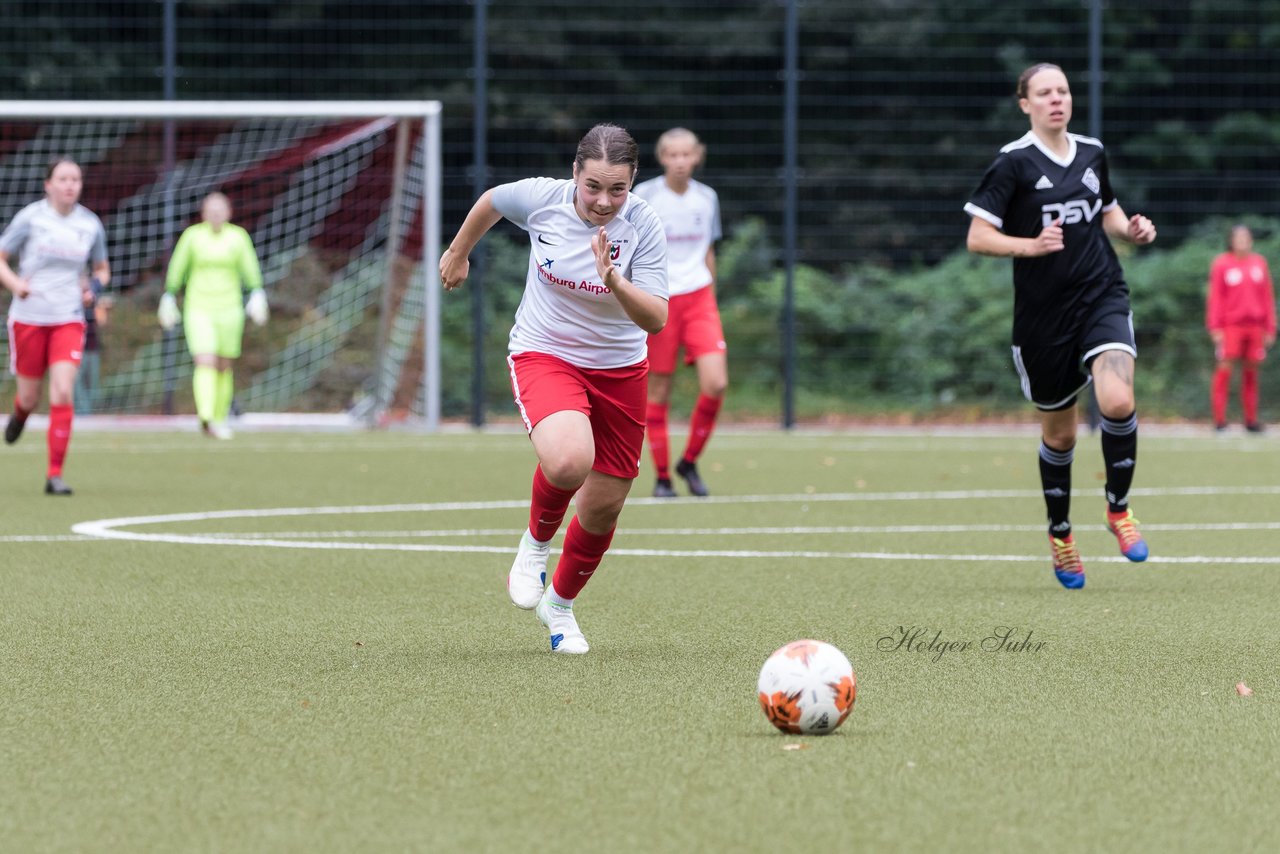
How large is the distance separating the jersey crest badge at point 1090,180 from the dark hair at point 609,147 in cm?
256

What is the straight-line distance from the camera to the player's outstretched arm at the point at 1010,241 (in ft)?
24.3

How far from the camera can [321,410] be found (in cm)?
1988

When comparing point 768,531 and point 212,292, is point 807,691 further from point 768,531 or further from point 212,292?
point 212,292

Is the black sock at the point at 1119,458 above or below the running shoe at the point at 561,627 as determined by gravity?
above

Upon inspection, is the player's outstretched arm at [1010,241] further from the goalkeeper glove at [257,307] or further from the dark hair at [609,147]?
the goalkeeper glove at [257,307]

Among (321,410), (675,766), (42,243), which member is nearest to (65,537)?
(42,243)

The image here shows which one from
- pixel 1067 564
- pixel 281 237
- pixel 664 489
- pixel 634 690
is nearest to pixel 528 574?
pixel 634 690

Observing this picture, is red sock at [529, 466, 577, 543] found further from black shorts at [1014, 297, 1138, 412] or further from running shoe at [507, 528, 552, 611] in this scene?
black shorts at [1014, 297, 1138, 412]

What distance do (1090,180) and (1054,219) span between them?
21cm

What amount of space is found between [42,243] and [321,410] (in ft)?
27.9

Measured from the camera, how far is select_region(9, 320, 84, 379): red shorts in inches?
446

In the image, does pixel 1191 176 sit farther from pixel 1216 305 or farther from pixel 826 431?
pixel 826 431

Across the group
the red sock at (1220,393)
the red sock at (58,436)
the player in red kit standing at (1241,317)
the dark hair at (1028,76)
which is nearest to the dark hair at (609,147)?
the dark hair at (1028,76)

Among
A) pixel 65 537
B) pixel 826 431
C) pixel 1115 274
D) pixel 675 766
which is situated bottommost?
pixel 826 431
